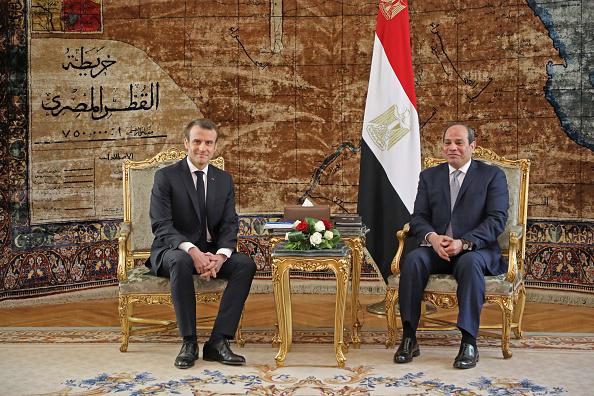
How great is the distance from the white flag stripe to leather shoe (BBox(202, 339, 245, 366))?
197cm

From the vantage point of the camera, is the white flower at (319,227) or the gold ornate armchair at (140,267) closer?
the white flower at (319,227)

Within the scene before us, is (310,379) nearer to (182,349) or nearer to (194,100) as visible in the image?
(182,349)

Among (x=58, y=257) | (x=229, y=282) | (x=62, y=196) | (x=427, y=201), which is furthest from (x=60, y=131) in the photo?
(x=427, y=201)

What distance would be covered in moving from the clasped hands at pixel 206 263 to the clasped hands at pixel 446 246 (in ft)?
4.36

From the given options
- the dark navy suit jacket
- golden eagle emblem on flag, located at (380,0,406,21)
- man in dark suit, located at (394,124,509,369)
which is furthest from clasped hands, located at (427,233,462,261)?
golden eagle emblem on flag, located at (380,0,406,21)

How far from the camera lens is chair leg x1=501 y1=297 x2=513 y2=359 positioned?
4.72 m

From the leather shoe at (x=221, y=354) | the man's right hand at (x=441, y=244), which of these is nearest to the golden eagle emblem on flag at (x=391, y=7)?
the man's right hand at (x=441, y=244)

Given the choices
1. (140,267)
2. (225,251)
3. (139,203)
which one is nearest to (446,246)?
(225,251)

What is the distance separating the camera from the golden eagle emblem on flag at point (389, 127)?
6093mm

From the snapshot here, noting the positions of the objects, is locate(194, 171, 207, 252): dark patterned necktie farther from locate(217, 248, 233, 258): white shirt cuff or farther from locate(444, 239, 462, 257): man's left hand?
locate(444, 239, 462, 257): man's left hand

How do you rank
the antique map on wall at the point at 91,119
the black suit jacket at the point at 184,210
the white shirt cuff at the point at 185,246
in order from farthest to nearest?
1. the antique map on wall at the point at 91,119
2. the black suit jacket at the point at 184,210
3. the white shirt cuff at the point at 185,246

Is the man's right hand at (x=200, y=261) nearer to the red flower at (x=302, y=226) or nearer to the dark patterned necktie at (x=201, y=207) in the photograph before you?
the dark patterned necktie at (x=201, y=207)

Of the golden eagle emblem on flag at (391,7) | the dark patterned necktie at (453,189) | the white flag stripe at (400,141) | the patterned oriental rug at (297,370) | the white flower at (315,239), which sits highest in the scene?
the golden eagle emblem on flag at (391,7)

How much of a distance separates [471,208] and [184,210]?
1.83m
